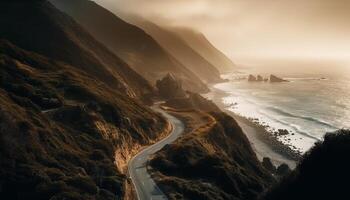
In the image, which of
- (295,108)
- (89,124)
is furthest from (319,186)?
(295,108)

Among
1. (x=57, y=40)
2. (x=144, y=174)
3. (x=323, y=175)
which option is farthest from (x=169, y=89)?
(x=323, y=175)

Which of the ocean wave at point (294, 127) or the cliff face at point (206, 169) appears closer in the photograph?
the cliff face at point (206, 169)

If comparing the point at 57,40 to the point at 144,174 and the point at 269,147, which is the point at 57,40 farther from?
the point at 144,174

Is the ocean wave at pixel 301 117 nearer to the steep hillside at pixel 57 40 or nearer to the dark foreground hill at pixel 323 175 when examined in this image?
the steep hillside at pixel 57 40

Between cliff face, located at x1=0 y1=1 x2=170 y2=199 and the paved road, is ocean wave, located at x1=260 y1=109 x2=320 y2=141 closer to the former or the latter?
cliff face, located at x1=0 y1=1 x2=170 y2=199

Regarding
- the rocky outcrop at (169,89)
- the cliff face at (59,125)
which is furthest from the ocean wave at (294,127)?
the cliff face at (59,125)

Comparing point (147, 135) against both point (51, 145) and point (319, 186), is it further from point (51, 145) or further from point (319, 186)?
point (319, 186)

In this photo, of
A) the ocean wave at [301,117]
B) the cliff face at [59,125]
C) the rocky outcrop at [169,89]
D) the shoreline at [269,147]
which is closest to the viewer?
the cliff face at [59,125]
